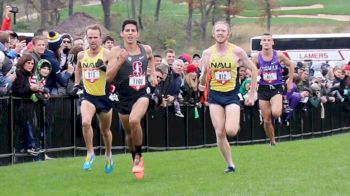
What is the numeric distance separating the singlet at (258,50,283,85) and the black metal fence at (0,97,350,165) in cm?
294

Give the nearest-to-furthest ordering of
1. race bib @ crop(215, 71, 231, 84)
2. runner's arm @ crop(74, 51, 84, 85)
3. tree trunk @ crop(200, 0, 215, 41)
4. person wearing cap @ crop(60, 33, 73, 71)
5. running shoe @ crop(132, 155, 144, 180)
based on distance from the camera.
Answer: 1. running shoe @ crop(132, 155, 144, 180)
2. race bib @ crop(215, 71, 231, 84)
3. runner's arm @ crop(74, 51, 84, 85)
4. person wearing cap @ crop(60, 33, 73, 71)
5. tree trunk @ crop(200, 0, 215, 41)

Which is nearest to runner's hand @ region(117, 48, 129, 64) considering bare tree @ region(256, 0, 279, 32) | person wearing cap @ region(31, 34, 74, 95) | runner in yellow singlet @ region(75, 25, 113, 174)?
runner in yellow singlet @ region(75, 25, 113, 174)

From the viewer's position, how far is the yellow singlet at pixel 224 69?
53.5 feet

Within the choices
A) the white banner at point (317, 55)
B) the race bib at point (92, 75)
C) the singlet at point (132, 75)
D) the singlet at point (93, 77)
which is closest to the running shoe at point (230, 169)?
the singlet at point (132, 75)

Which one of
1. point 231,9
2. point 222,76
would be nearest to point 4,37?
point 222,76

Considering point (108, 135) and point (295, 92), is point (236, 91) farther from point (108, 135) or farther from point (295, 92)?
point (295, 92)

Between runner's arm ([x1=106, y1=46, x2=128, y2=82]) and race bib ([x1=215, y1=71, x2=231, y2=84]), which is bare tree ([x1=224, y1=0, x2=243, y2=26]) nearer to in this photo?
race bib ([x1=215, y1=71, x2=231, y2=84])

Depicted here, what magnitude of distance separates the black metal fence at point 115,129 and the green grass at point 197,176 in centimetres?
81

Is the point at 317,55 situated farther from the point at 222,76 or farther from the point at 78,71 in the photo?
the point at 222,76

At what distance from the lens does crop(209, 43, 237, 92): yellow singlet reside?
642 inches

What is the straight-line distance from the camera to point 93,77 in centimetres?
1686

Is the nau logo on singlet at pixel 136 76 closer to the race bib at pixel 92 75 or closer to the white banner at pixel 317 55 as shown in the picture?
the race bib at pixel 92 75

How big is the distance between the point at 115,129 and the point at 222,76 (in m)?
6.84

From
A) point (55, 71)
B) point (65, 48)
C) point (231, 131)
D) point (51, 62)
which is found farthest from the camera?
point (65, 48)
